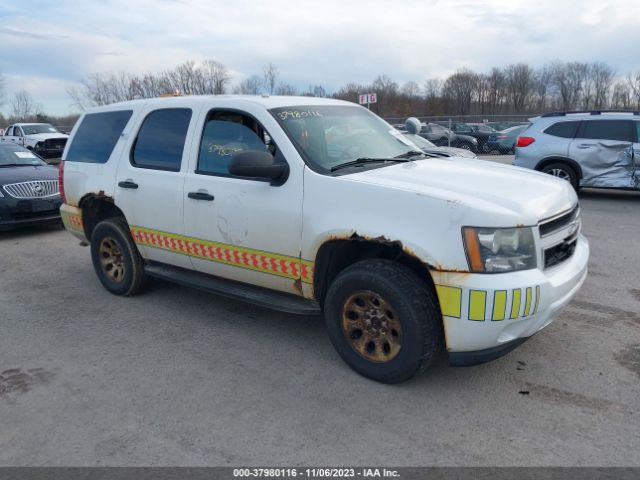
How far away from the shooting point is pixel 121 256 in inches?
210

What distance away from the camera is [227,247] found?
4172 mm

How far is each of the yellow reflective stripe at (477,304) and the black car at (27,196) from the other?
767 centimetres

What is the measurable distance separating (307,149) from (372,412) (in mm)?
1885

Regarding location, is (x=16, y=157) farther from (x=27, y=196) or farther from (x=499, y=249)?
(x=499, y=249)

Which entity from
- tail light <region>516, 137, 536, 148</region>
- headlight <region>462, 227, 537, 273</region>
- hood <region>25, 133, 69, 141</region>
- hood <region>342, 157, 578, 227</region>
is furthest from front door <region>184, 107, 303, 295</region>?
hood <region>25, 133, 69, 141</region>

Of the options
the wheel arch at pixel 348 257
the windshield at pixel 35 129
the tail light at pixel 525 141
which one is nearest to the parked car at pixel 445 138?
the tail light at pixel 525 141

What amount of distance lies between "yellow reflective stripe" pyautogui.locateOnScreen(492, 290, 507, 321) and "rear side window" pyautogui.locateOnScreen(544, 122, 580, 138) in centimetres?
865

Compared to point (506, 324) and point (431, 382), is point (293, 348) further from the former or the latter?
point (506, 324)

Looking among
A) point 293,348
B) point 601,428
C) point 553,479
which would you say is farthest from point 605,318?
point 293,348

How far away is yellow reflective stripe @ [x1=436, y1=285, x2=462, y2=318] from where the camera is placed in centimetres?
305

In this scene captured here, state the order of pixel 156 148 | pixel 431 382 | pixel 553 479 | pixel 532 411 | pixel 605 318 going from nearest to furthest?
pixel 553 479 < pixel 532 411 < pixel 431 382 < pixel 605 318 < pixel 156 148

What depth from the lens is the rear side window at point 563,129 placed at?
10.4 meters

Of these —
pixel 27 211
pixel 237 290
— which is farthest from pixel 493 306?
pixel 27 211

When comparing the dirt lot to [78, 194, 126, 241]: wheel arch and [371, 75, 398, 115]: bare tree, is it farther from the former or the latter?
[371, 75, 398, 115]: bare tree
